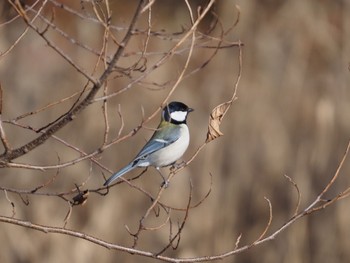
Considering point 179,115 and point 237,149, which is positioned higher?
point 237,149

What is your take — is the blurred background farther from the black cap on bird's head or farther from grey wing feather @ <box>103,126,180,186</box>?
grey wing feather @ <box>103,126,180,186</box>

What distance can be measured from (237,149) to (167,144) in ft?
14.0

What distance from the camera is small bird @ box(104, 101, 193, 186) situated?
4.43m

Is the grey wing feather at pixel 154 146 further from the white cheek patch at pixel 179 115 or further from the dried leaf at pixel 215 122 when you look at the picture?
the dried leaf at pixel 215 122

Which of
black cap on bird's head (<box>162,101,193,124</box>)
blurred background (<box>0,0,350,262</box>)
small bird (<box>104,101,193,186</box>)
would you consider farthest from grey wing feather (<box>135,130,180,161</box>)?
blurred background (<box>0,0,350,262</box>)

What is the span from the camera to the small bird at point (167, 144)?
4.43m

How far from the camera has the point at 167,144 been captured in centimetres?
448

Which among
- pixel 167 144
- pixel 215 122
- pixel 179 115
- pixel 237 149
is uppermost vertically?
pixel 237 149

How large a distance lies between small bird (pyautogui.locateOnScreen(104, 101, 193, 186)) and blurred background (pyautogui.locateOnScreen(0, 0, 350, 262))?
3248 millimetres

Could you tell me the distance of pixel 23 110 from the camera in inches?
367

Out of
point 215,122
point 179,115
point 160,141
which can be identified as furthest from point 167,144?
point 215,122

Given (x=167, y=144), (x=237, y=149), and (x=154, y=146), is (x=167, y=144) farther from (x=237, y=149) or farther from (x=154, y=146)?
(x=237, y=149)

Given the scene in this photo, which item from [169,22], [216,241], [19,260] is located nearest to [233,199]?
[216,241]

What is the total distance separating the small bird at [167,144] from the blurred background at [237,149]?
10.7 ft
